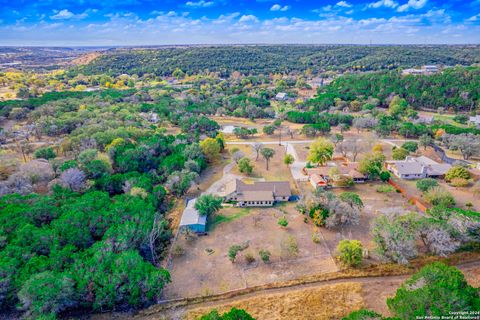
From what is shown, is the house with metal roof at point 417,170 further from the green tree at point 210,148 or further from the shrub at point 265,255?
the green tree at point 210,148

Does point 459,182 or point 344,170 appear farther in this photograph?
point 344,170

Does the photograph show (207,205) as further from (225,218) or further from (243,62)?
(243,62)

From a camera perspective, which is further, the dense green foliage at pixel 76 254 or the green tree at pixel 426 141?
the green tree at pixel 426 141

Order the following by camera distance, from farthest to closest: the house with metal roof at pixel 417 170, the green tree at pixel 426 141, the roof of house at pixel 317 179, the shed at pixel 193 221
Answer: the green tree at pixel 426 141, the house with metal roof at pixel 417 170, the roof of house at pixel 317 179, the shed at pixel 193 221

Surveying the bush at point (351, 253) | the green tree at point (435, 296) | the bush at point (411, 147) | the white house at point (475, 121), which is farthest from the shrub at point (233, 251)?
the white house at point (475, 121)

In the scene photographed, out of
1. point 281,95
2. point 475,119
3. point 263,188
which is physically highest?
point 281,95

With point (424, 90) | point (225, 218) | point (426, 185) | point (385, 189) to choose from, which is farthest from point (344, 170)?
point (424, 90)

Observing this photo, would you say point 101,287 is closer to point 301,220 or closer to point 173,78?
point 301,220

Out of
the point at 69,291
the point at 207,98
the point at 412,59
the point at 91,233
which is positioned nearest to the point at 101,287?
the point at 69,291
